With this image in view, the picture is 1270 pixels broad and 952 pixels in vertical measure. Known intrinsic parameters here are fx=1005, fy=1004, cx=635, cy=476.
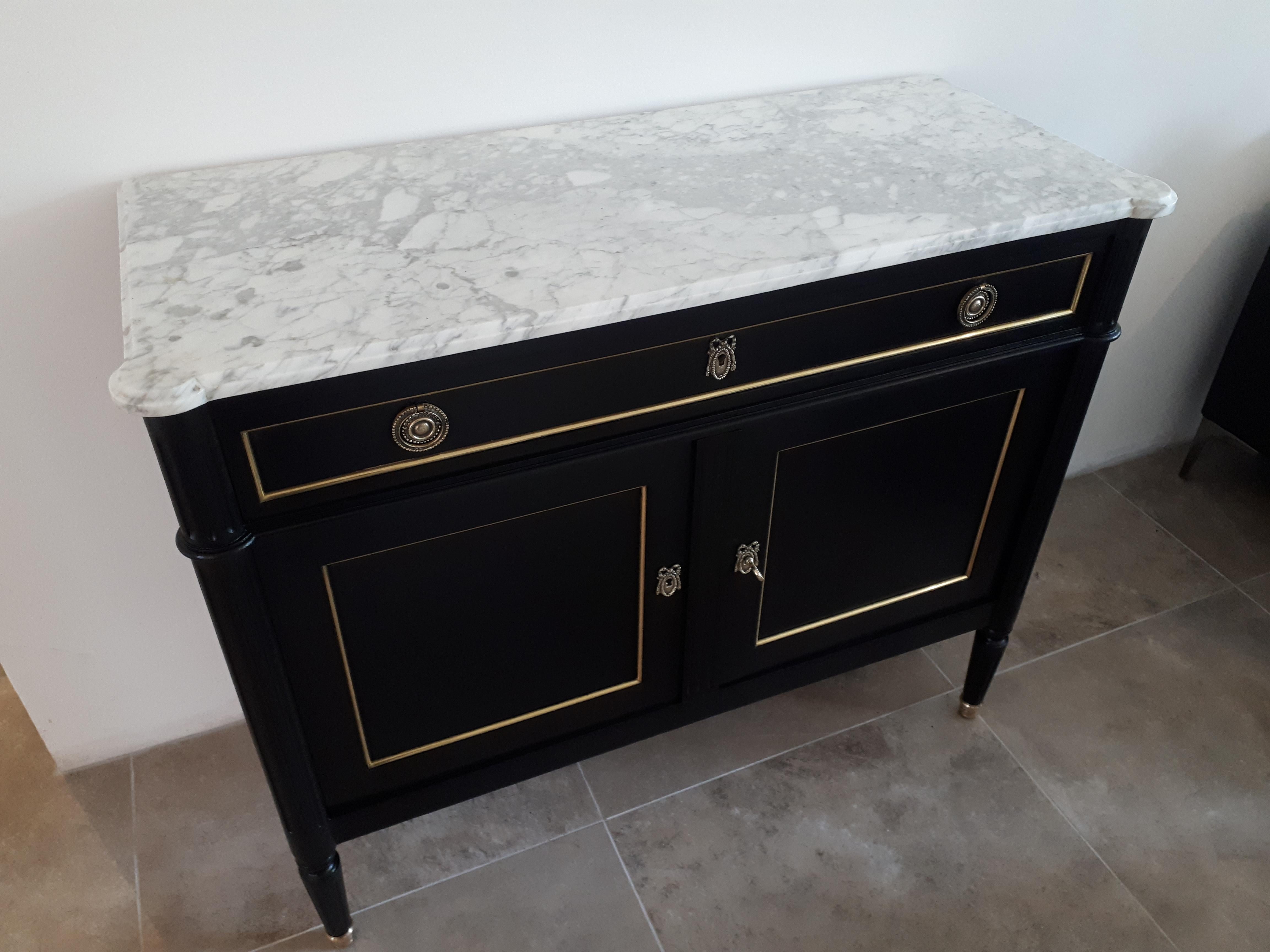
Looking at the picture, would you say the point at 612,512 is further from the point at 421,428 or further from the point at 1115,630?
the point at 1115,630

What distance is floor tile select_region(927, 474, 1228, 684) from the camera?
188 cm

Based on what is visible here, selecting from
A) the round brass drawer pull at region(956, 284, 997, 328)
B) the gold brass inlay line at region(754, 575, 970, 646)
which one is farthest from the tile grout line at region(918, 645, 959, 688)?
the round brass drawer pull at region(956, 284, 997, 328)

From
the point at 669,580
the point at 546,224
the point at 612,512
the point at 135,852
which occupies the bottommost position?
the point at 135,852

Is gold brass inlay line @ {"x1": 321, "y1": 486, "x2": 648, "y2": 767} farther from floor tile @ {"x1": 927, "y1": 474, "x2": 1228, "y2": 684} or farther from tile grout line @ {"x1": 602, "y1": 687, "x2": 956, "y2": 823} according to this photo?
floor tile @ {"x1": 927, "y1": 474, "x2": 1228, "y2": 684}

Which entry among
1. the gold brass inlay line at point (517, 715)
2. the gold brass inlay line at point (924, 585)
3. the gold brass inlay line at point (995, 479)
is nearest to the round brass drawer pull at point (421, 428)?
the gold brass inlay line at point (517, 715)

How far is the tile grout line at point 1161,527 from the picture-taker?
2031 mm

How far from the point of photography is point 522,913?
1.46m

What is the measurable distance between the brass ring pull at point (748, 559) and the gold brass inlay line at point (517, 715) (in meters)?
0.13

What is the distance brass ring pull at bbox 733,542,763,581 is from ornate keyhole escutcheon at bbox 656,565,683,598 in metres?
0.07

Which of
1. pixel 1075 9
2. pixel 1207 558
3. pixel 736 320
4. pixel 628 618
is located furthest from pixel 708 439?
pixel 1207 558

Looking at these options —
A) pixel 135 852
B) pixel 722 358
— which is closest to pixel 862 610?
pixel 722 358

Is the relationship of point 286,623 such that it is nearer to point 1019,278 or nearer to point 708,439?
point 708,439

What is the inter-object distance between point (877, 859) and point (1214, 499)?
1.26 meters

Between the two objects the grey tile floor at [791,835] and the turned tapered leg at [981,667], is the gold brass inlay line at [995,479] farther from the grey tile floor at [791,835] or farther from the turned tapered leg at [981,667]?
the grey tile floor at [791,835]
